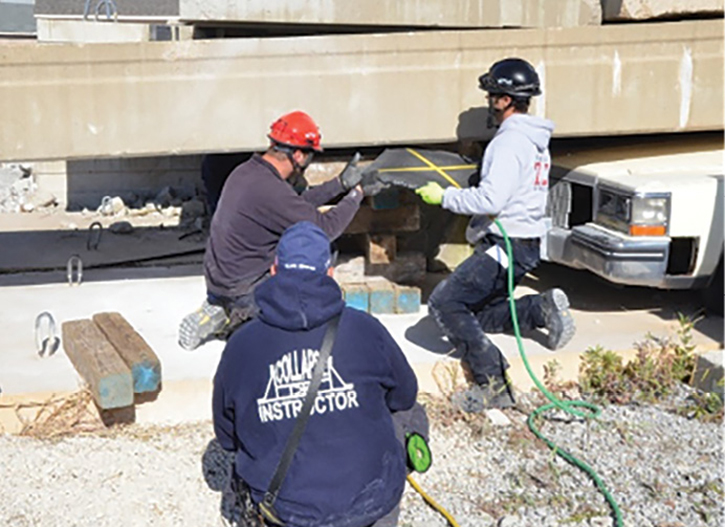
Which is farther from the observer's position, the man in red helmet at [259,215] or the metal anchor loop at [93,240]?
the metal anchor loop at [93,240]

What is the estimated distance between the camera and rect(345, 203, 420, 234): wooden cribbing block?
7449 millimetres

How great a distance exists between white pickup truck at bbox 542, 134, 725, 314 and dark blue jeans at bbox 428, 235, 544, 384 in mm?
709

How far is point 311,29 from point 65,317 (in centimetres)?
328

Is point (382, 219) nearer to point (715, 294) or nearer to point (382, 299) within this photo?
point (382, 299)

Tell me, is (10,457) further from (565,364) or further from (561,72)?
(561,72)

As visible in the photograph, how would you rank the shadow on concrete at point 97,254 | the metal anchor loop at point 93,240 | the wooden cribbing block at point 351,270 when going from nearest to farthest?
the wooden cribbing block at point 351,270
the shadow on concrete at point 97,254
the metal anchor loop at point 93,240

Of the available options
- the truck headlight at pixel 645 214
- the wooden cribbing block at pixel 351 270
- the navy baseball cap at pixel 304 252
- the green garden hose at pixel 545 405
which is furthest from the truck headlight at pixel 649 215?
the navy baseball cap at pixel 304 252

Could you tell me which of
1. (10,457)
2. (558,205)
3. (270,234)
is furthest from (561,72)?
(10,457)

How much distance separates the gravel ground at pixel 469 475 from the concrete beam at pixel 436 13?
3452 mm

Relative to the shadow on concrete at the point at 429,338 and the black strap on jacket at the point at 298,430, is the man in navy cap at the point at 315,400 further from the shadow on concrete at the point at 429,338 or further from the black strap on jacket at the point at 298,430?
the shadow on concrete at the point at 429,338

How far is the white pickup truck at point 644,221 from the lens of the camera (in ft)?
21.3

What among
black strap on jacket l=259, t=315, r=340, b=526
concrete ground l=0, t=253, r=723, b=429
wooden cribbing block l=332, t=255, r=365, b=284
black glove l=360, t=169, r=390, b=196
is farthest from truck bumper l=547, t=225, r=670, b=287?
black strap on jacket l=259, t=315, r=340, b=526

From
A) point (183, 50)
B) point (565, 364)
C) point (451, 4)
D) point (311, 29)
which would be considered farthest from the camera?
point (311, 29)

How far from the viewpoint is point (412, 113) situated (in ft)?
24.1
